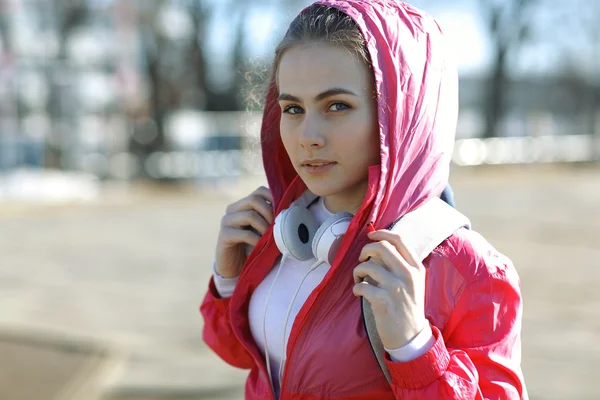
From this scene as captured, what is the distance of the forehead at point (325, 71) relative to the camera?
1672mm

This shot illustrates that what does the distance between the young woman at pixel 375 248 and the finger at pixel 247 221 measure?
0.11 meters

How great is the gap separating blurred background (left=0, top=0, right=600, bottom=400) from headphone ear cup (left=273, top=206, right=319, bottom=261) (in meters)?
0.39

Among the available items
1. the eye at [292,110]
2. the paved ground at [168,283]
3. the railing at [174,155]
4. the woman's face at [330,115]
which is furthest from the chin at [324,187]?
the railing at [174,155]

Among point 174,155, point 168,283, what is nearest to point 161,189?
point 174,155

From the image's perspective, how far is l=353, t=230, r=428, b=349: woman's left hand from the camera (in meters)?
1.53

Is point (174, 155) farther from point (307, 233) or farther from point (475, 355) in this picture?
point (475, 355)

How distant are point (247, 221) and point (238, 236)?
0.04 meters

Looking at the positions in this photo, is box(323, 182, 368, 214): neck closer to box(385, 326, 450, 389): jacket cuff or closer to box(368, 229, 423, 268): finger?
box(368, 229, 423, 268): finger

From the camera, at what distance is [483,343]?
158 cm

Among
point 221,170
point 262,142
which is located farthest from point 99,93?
point 262,142

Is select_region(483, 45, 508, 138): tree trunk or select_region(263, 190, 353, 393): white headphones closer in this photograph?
select_region(263, 190, 353, 393): white headphones

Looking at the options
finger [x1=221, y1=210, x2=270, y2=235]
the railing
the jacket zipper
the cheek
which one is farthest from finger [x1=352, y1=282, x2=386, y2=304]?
the railing

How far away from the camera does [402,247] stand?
1.56m

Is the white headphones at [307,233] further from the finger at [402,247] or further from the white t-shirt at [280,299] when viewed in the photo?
the finger at [402,247]
